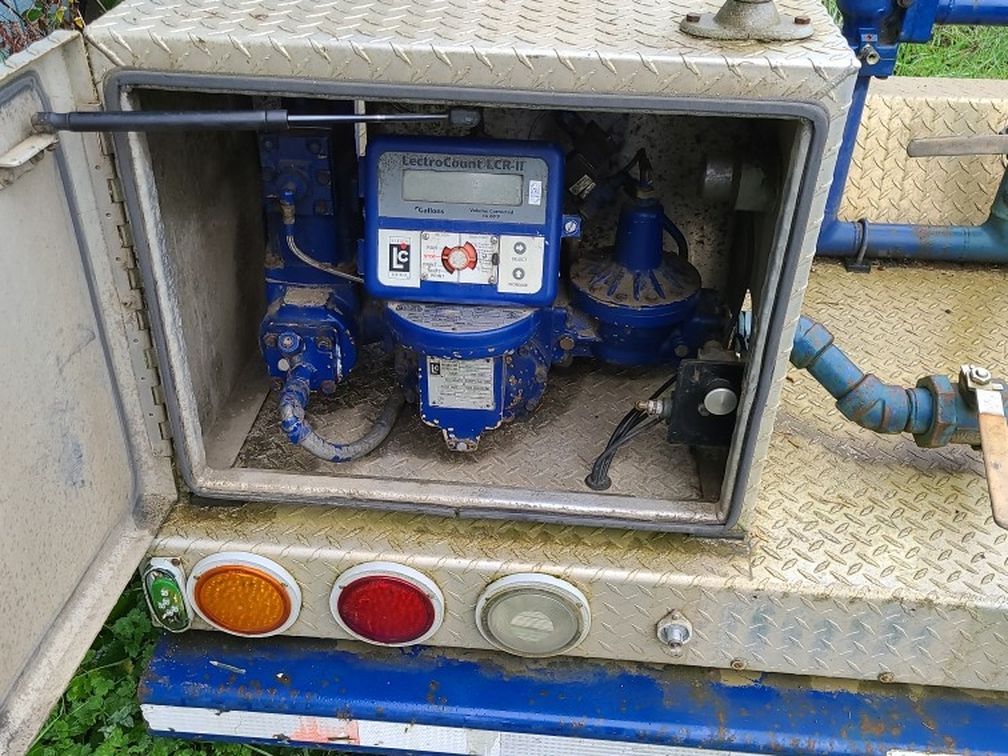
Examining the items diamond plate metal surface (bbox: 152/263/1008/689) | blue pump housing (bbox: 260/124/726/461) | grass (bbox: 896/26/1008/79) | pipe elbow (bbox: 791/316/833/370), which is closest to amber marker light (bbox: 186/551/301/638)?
diamond plate metal surface (bbox: 152/263/1008/689)

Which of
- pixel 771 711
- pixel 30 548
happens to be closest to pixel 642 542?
pixel 771 711

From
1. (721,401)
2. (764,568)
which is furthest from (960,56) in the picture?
(764,568)

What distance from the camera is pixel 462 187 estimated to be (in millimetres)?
1490

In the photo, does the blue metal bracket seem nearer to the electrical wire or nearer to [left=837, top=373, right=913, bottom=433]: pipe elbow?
[left=837, top=373, right=913, bottom=433]: pipe elbow

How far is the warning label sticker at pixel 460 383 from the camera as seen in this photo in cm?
163

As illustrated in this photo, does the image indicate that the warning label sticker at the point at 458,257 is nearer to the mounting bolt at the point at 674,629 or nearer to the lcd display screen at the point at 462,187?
the lcd display screen at the point at 462,187

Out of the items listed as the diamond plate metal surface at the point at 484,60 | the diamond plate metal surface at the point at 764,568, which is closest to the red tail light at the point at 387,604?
the diamond plate metal surface at the point at 764,568

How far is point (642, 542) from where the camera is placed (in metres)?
1.56

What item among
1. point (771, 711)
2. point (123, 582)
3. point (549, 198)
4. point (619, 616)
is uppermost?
point (549, 198)

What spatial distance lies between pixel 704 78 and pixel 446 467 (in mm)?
847

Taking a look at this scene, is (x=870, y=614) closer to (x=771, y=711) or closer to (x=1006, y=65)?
(x=771, y=711)

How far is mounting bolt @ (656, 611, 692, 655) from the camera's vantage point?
151 cm

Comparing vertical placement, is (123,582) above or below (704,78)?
below

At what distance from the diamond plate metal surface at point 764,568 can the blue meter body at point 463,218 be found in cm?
41
